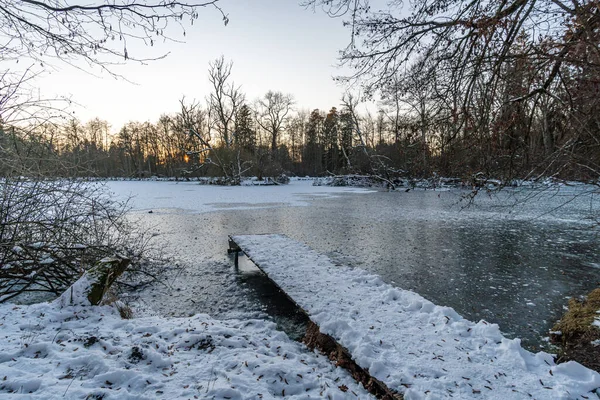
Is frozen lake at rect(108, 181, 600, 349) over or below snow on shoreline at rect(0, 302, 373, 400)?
below

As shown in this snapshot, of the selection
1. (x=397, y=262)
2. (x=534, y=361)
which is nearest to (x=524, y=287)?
(x=397, y=262)

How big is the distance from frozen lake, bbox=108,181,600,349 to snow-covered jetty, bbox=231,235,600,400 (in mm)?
793

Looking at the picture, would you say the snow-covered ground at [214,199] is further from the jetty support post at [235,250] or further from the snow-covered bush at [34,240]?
the snow-covered bush at [34,240]

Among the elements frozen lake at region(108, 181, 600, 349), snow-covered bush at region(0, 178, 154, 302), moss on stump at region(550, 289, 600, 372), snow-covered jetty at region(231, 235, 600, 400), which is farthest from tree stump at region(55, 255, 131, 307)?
moss on stump at region(550, 289, 600, 372)

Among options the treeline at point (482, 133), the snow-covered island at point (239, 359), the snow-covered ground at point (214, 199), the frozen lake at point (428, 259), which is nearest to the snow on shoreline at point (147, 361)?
the snow-covered island at point (239, 359)

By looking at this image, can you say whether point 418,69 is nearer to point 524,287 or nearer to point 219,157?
point 524,287

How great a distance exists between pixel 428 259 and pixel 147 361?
634 centimetres

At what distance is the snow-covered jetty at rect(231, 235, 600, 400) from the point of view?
2432 millimetres

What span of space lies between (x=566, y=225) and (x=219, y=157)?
32029 mm

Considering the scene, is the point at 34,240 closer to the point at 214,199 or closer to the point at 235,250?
the point at 235,250

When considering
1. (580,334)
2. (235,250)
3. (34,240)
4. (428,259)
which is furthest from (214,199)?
(580,334)

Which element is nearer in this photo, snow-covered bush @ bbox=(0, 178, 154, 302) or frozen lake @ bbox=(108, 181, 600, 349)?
snow-covered bush @ bbox=(0, 178, 154, 302)

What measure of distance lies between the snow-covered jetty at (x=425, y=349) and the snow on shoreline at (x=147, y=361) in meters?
0.39

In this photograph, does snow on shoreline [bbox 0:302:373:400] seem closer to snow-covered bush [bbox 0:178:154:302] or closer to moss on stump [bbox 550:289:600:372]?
snow-covered bush [bbox 0:178:154:302]
